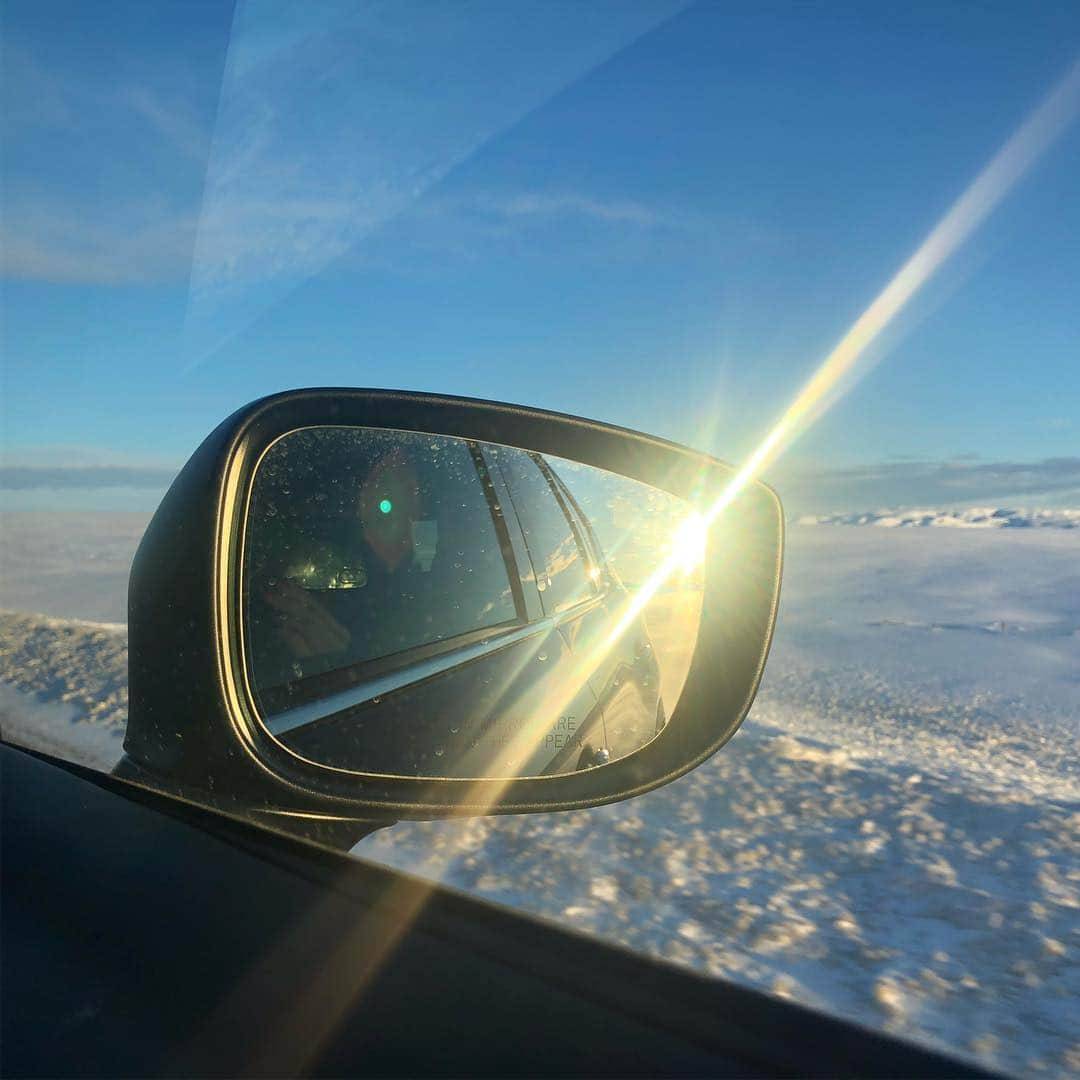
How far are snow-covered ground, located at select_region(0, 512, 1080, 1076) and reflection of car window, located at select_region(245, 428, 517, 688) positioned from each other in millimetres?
1444

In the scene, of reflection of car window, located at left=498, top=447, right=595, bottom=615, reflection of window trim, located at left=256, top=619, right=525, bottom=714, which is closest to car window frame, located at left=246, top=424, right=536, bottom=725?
reflection of window trim, located at left=256, top=619, right=525, bottom=714

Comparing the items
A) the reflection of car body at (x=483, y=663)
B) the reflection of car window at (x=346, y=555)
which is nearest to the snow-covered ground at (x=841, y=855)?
the reflection of car body at (x=483, y=663)

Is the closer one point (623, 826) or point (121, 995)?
point (121, 995)

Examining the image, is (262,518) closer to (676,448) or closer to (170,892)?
(170,892)

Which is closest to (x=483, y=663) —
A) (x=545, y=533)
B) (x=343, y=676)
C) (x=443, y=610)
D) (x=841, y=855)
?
(x=443, y=610)

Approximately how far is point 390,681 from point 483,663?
0.28 meters

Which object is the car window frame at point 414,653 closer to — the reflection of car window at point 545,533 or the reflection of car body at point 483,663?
the reflection of car body at point 483,663

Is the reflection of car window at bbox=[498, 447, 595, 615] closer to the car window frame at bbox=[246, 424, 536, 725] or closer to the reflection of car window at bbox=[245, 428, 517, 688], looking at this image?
the car window frame at bbox=[246, 424, 536, 725]

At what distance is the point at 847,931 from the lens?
282cm

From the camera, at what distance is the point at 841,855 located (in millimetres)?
3492

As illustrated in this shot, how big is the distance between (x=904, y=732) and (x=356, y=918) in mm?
5646

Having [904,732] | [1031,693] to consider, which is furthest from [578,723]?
[1031,693]

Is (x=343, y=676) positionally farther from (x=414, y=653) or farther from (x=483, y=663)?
(x=483, y=663)

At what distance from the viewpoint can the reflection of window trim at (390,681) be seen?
168 cm
